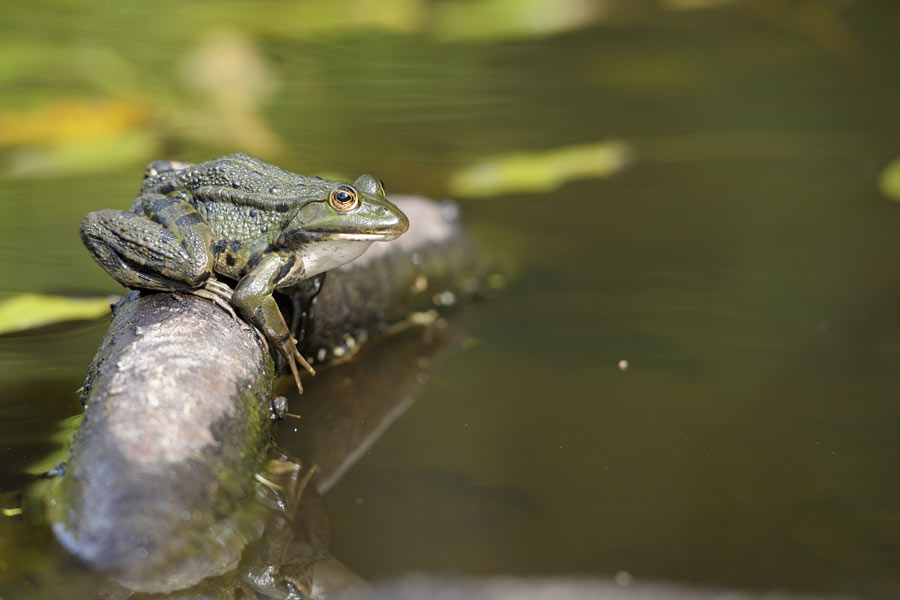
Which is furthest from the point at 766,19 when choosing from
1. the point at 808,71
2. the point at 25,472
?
the point at 25,472

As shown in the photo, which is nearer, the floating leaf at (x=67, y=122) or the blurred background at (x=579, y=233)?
the blurred background at (x=579, y=233)

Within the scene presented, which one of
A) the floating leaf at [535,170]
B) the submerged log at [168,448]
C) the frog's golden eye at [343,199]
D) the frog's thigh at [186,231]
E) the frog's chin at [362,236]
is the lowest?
the floating leaf at [535,170]

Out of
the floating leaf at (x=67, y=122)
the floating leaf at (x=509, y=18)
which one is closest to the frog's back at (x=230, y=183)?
the floating leaf at (x=67, y=122)

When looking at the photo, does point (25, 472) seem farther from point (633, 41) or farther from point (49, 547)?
point (633, 41)

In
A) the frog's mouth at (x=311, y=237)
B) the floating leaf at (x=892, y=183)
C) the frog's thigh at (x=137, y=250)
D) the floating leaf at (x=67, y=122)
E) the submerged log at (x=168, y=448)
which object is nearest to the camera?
the submerged log at (x=168, y=448)

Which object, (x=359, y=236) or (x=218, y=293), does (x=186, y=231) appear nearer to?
(x=218, y=293)

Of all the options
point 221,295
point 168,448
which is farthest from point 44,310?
point 168,448

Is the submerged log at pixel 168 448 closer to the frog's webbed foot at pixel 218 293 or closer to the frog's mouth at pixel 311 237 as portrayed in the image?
the frog's webbed foot at pixel 218 293
